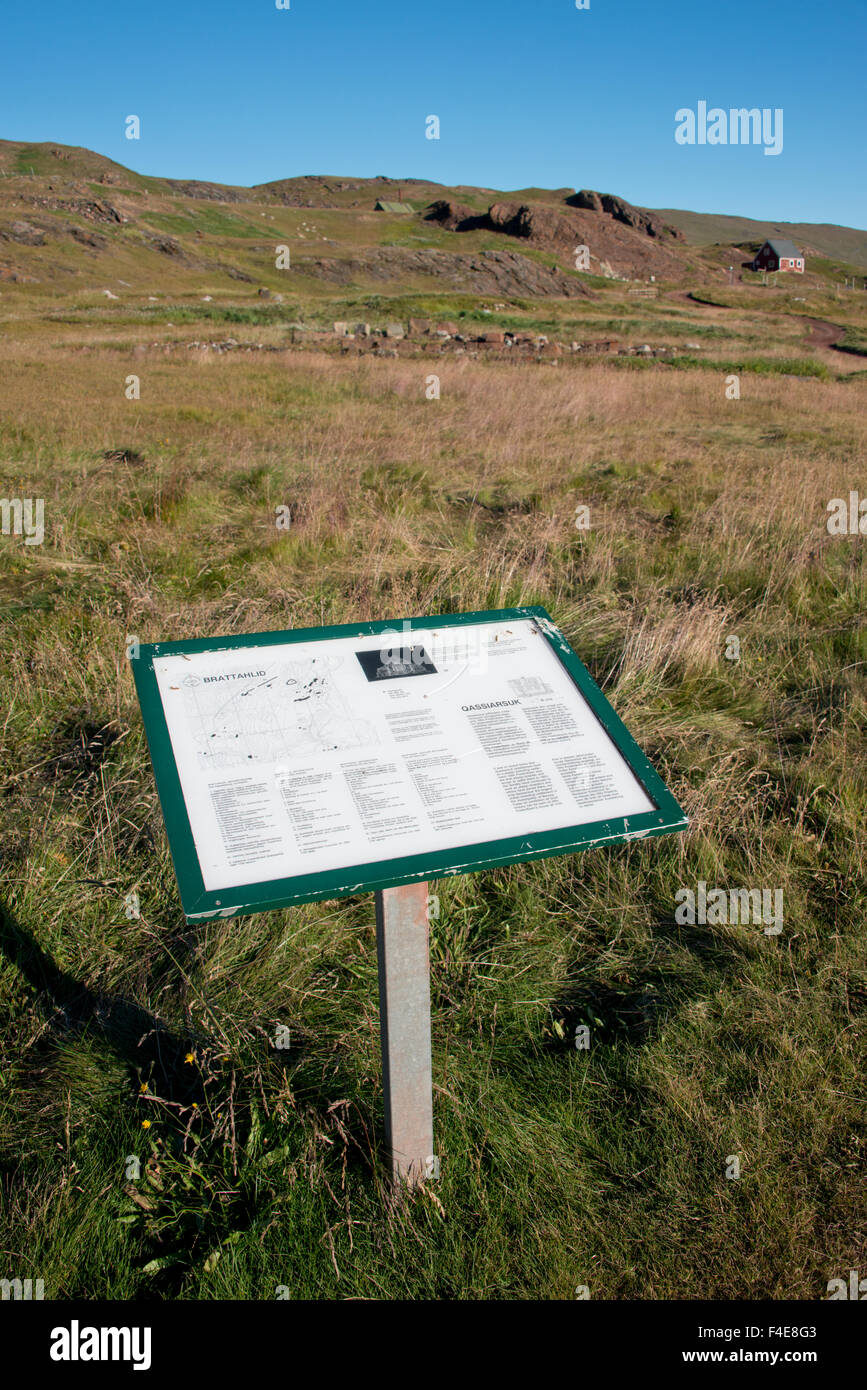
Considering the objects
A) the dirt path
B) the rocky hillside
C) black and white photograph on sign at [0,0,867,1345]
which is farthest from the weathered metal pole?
the rocky hillside

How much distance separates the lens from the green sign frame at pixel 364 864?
179cm

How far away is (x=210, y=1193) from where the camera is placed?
7.41 ft

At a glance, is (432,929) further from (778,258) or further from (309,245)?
(778,258)

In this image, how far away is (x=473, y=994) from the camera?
2.93 m

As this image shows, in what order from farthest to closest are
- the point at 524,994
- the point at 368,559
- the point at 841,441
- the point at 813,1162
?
1. the point at 841,441
2. the point at 368,559
3. the point at 524,994
4. the point at 813,1162

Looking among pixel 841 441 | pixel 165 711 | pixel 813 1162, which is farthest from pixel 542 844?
pixel 841 441

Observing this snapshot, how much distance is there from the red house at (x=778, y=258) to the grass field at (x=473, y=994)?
10206 cm

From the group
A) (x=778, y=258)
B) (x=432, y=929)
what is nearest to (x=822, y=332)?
(x=432, y=929)

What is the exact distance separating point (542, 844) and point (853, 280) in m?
102

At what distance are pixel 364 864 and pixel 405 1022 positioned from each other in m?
0.48

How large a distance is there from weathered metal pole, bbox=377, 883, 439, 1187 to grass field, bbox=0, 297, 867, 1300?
0.19 m

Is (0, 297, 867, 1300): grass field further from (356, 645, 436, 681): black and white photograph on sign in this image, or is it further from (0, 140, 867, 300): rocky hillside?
(0, 140, 867, 300): rocky hillside

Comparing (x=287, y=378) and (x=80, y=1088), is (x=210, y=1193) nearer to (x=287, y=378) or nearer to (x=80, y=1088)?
(x=80, y=1088)

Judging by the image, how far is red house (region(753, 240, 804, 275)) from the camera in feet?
299
